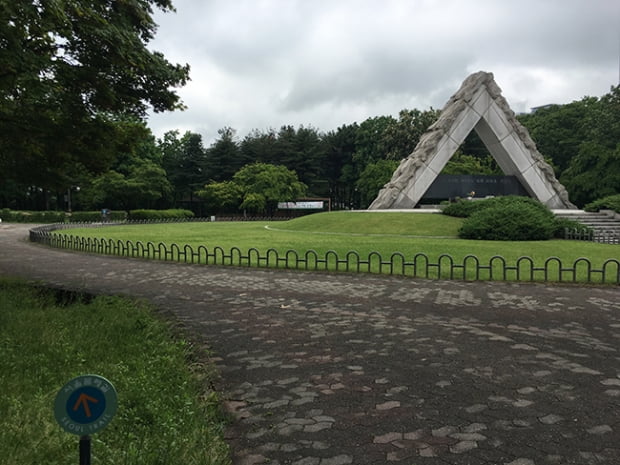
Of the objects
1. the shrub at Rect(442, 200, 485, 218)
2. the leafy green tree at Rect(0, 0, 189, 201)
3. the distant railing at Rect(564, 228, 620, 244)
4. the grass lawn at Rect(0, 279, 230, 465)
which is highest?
the leafy green tree at Rect(0, 0, 189, 201)

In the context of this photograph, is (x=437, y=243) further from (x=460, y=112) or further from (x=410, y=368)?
(x=460, y=112)

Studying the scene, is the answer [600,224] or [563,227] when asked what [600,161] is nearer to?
[600,224]

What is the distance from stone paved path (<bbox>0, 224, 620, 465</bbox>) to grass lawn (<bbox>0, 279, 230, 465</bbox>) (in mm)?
343

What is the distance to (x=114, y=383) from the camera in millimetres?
4105

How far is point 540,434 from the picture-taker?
342 cm

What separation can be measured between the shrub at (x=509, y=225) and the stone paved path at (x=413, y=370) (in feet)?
33.7

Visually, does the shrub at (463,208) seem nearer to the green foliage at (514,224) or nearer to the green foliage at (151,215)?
the green foliage at (514,224)

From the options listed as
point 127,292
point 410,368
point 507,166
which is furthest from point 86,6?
point 507,166

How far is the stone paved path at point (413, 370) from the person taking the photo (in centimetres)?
331

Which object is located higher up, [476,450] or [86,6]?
[86,6]

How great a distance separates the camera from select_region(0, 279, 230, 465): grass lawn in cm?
298

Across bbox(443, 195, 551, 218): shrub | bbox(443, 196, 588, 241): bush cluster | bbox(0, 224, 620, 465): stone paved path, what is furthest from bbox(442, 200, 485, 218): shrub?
bbox(0, 224, 620, 465): stone paved path

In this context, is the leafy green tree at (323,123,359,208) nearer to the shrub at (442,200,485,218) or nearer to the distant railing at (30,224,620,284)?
the shrub at (442,200,485,218)

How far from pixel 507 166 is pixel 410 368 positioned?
29.7 m
